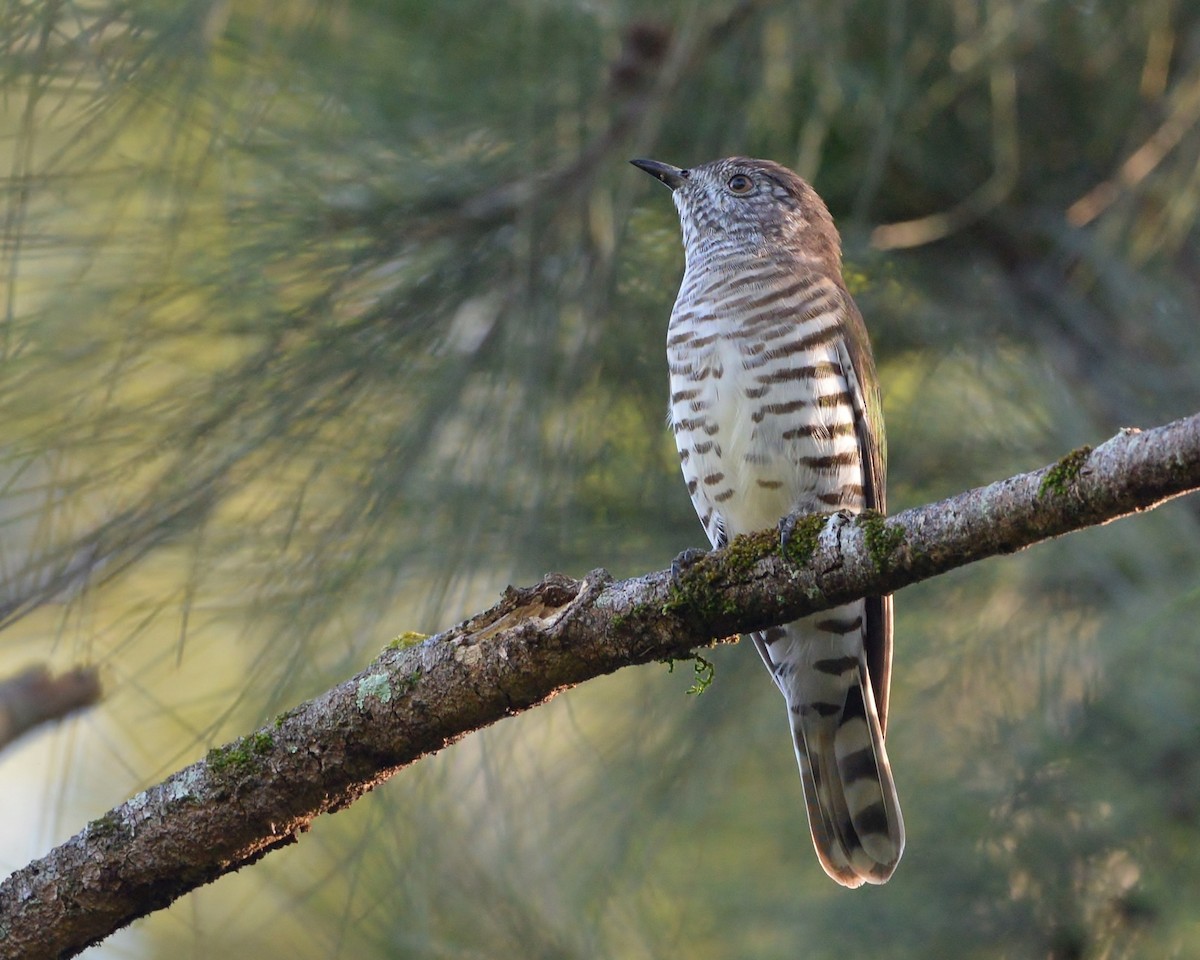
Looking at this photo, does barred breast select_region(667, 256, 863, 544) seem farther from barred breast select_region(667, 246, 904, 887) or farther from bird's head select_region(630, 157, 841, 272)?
bird's head select_region(630, 157, 841, 272)

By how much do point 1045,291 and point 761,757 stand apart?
3.74 ft

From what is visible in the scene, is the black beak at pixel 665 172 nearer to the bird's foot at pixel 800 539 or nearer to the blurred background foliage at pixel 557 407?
the blurred background foliage at pixel 557 407

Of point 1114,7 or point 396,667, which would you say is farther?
point 1114,7

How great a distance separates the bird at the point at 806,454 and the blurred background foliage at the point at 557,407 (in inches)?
4.0

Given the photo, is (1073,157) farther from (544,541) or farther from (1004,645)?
(544,541)

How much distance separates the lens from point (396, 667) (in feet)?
5.37

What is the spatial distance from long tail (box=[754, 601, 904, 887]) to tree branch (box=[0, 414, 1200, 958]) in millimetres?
1021

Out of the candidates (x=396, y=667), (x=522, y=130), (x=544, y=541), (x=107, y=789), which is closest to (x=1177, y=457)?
(x=396, y=667)

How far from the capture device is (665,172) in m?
2.59

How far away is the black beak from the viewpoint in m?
2.41

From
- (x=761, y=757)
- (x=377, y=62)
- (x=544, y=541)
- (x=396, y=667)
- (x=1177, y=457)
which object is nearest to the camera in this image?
(x=1177, y=457)

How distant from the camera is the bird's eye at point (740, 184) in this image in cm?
295

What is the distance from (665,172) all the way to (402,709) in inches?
53.3

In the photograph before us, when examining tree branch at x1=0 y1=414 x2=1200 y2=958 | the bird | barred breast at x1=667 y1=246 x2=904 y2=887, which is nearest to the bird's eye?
the bird
